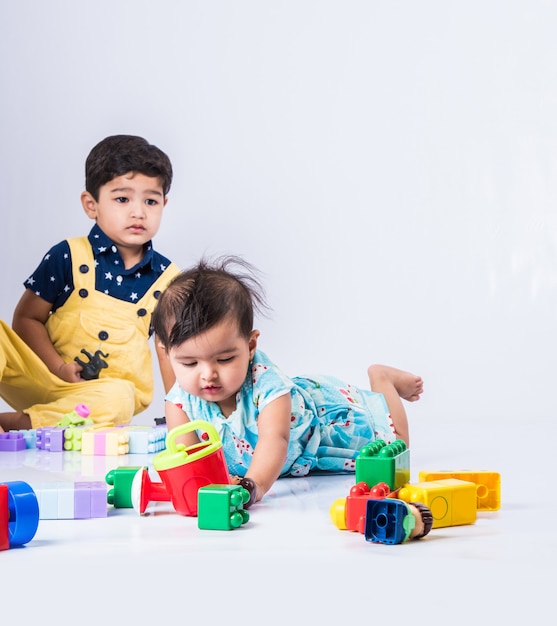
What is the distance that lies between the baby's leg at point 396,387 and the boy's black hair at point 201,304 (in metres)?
0.55

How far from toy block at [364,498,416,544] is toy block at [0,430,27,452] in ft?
4.44

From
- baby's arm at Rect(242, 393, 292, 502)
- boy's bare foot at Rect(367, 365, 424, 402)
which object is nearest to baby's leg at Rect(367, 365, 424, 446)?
boy's bare foot at Rect(367, 365, 424, 402)

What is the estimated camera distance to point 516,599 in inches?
41.3

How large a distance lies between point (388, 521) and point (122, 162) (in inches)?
74.6

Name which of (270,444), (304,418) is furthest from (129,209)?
(270,444)

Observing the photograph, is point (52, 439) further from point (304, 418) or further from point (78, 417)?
A: point (304, 418)

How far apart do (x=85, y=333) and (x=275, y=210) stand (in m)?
1.05

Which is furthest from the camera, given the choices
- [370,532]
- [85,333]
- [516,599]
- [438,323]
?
[438,323]

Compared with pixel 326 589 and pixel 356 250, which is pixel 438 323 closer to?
pixel 356 250

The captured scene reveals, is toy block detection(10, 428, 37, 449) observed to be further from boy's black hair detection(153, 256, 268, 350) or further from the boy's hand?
boy's black hair detection(153, 256, 268, 350)

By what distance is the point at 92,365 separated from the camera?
290 centimetres

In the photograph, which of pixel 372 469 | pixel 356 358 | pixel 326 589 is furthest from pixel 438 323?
pixel 326 589

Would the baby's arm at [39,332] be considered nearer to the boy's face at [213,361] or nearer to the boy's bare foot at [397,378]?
the boy's bare foot at [397,378]

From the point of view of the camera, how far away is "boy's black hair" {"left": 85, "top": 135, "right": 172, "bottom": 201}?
295 centimetres
